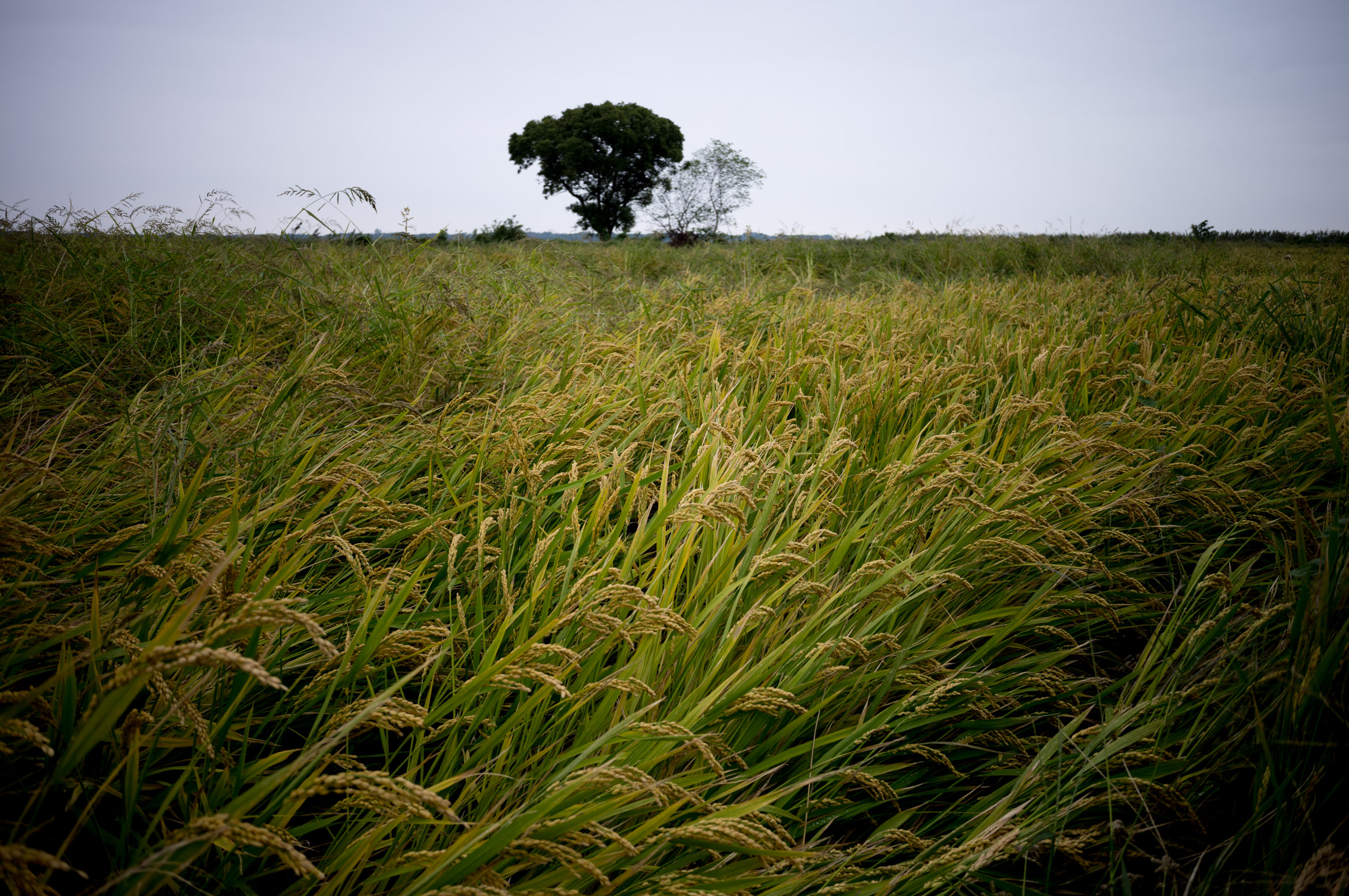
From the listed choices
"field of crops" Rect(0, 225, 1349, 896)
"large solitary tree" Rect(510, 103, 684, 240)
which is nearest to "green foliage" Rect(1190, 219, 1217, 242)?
"field of crops" Rect(0, 225, 1349, 896)

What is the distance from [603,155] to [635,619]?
130 ft

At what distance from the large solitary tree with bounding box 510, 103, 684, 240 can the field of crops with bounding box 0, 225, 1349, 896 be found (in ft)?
116

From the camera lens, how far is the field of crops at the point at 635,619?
35.6 inches

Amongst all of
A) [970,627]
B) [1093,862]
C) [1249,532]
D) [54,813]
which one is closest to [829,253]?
[1249,532]

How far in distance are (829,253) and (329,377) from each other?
791cm

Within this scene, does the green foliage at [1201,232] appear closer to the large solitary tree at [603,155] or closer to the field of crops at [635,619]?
the field of crops at [635,619]

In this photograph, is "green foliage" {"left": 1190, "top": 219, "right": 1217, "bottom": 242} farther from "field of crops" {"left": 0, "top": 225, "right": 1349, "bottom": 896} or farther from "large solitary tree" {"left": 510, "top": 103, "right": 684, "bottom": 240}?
"large solitary tree" {"left": 510, "top": 103, "right": 684, "bottom": 240}

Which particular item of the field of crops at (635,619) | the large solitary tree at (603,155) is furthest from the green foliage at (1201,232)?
the large solitary tree at (603,155)

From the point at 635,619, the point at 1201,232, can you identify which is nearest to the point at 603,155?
the point at 1201,232

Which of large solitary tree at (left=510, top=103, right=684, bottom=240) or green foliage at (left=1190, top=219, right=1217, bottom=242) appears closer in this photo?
green foliage at (left=1190, top=219, right=1217, bottom=242)

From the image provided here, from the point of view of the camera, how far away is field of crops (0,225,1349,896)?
35.6 inches

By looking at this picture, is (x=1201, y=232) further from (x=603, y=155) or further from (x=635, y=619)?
(x=603, y=155)

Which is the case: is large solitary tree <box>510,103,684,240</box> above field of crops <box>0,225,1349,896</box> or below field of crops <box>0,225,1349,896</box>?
above

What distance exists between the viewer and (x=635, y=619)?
1.38m
